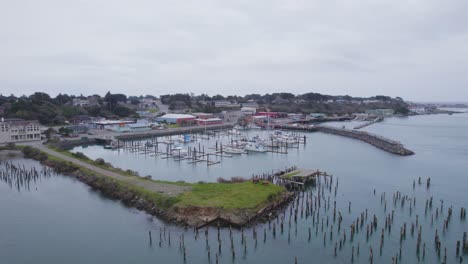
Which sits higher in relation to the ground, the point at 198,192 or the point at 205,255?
the point at 198,192

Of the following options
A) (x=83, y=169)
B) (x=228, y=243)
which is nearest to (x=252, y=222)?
(x=228, y=243)

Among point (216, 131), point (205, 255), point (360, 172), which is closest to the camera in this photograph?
point (205, 255)

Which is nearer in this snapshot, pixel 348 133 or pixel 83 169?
pixel 83 169

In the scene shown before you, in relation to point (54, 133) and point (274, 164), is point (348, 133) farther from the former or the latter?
point (54, 133)

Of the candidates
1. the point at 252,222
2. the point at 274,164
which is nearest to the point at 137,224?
the point at 252,222

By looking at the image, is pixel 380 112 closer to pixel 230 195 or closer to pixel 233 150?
pixel 233 150

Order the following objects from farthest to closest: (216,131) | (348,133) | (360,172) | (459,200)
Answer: (216,131) < (348,133) < (360,172) < (459,200)

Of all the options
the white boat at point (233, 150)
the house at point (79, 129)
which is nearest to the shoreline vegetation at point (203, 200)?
the white boat at point (233, 150)
